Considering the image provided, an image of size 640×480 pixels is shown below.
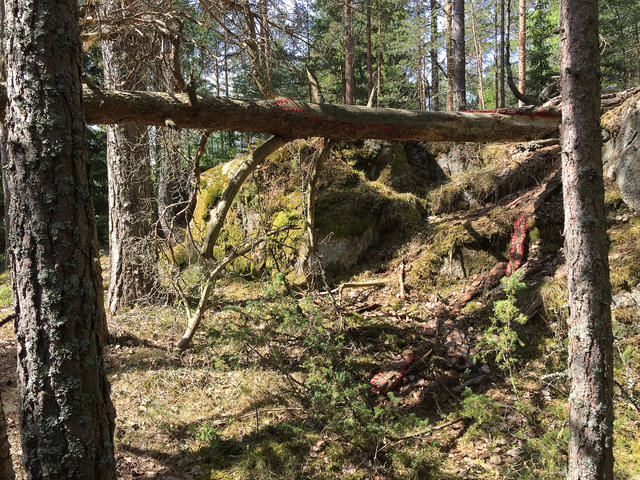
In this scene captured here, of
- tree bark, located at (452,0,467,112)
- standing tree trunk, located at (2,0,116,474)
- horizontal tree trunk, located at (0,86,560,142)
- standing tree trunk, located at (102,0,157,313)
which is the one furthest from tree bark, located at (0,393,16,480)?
tree bark, located at (452,0,467,112)

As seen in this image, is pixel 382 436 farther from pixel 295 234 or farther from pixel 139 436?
pixel 295 234

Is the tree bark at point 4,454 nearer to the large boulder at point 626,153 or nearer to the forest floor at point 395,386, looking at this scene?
the forest floor at point 395,386

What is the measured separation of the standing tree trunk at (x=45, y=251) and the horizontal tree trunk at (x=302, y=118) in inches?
66.6

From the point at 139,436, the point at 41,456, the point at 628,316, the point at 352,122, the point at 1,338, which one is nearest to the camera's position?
the point at 41,456

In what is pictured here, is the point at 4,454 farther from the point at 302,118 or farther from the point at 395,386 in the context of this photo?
the point at 302,118

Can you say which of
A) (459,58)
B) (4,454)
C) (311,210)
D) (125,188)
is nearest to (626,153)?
(311,210)

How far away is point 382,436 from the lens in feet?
12.4

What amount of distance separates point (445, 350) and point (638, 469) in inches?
86.7

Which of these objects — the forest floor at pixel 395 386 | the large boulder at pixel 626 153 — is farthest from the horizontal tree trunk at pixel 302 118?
the forest floor at pixel 395 386

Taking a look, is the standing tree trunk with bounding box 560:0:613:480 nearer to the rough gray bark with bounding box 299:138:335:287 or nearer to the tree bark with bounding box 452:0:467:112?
the rough gray bark with bounding box 299:138:335:287

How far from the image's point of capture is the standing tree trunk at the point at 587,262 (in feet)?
9.61

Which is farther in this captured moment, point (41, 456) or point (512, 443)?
point (512, 443)

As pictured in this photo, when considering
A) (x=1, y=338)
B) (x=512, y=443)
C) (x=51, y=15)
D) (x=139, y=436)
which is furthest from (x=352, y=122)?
(x=1, y=338)

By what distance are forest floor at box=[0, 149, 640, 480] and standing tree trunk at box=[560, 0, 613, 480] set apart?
0.27m
